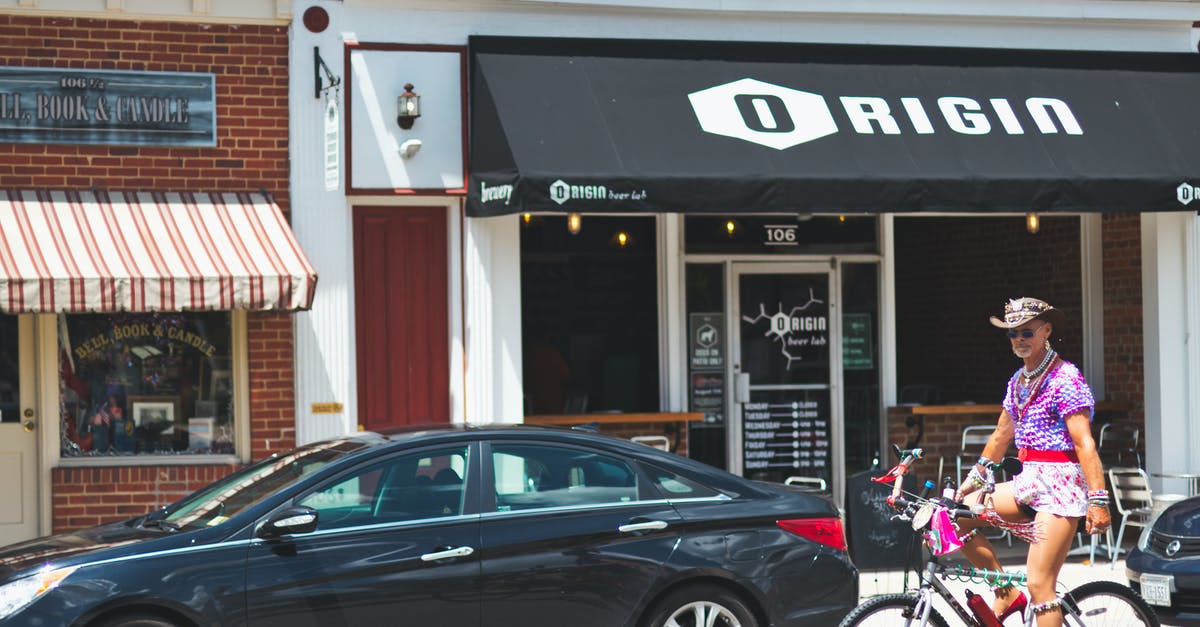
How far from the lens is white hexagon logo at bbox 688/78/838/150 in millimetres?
11625

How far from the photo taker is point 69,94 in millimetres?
11062

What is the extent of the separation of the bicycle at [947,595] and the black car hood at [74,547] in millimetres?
3201

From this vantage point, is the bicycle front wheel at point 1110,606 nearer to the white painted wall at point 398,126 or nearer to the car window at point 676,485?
the car window at point 676,485

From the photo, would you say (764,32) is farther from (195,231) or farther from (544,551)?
(544,551)

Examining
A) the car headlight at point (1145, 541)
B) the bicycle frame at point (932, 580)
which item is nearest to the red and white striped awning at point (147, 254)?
the bicycle frame at point (932, 580)

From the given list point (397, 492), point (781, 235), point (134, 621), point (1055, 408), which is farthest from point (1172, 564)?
point (781, 235)

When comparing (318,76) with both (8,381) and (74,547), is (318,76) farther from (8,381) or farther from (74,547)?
(74,547)

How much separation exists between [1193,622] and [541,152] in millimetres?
5532

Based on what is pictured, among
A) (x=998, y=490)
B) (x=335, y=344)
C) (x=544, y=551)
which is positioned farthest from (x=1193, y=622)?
(x=335, y=344)

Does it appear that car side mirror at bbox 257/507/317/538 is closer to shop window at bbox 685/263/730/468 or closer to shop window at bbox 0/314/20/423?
shop window at bbox 0/314/20/423

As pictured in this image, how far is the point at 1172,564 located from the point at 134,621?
5.35 metres

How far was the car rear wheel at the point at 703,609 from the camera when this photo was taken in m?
7.26

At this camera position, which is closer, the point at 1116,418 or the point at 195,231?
the point at 195,231

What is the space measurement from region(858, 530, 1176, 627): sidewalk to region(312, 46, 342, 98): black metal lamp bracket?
17.4 feet
